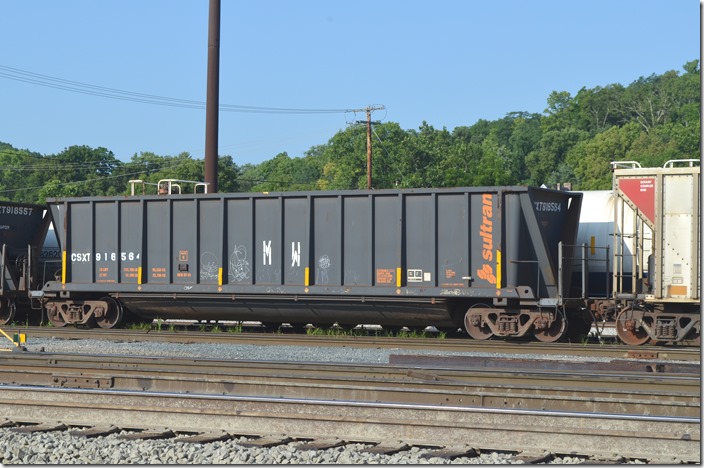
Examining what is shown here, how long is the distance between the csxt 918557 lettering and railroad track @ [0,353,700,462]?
19.1 feet

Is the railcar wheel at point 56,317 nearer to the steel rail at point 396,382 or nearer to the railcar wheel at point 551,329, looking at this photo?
the steel rail at point 396,382

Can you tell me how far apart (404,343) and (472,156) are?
75605mm

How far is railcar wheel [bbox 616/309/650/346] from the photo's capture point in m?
17.0

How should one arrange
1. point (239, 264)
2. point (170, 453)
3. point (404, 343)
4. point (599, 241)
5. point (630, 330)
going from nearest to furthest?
point (170, 453)
point (630, 330)
point (404, 343)
point (599, 241)
point (239, 264)

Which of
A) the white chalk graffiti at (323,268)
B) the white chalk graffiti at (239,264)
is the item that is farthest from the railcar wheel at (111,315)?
the white chalk graffiti at (323,268)

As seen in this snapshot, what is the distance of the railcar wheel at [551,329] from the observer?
58.4 feet

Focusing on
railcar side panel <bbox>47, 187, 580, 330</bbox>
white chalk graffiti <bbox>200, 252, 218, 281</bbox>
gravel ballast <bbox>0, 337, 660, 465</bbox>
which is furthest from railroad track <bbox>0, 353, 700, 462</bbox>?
white chalk graffiti <bbox>200, 252, 218, 281</bbox>

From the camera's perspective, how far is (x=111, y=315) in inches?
854

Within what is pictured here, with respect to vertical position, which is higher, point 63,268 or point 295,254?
point 295,254

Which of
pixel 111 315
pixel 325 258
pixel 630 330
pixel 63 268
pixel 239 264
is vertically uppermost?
pixel 325 258

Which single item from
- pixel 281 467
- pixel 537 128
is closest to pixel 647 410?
pixel 281 467

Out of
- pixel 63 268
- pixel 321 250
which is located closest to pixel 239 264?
pixel 321 250

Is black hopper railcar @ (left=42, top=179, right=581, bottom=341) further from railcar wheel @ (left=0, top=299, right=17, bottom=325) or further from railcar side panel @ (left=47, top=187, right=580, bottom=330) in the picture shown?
railcar wheel @ (left=0, top=299, right=17, bottom=325)

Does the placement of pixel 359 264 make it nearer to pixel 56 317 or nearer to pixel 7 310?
pixel 56 317
